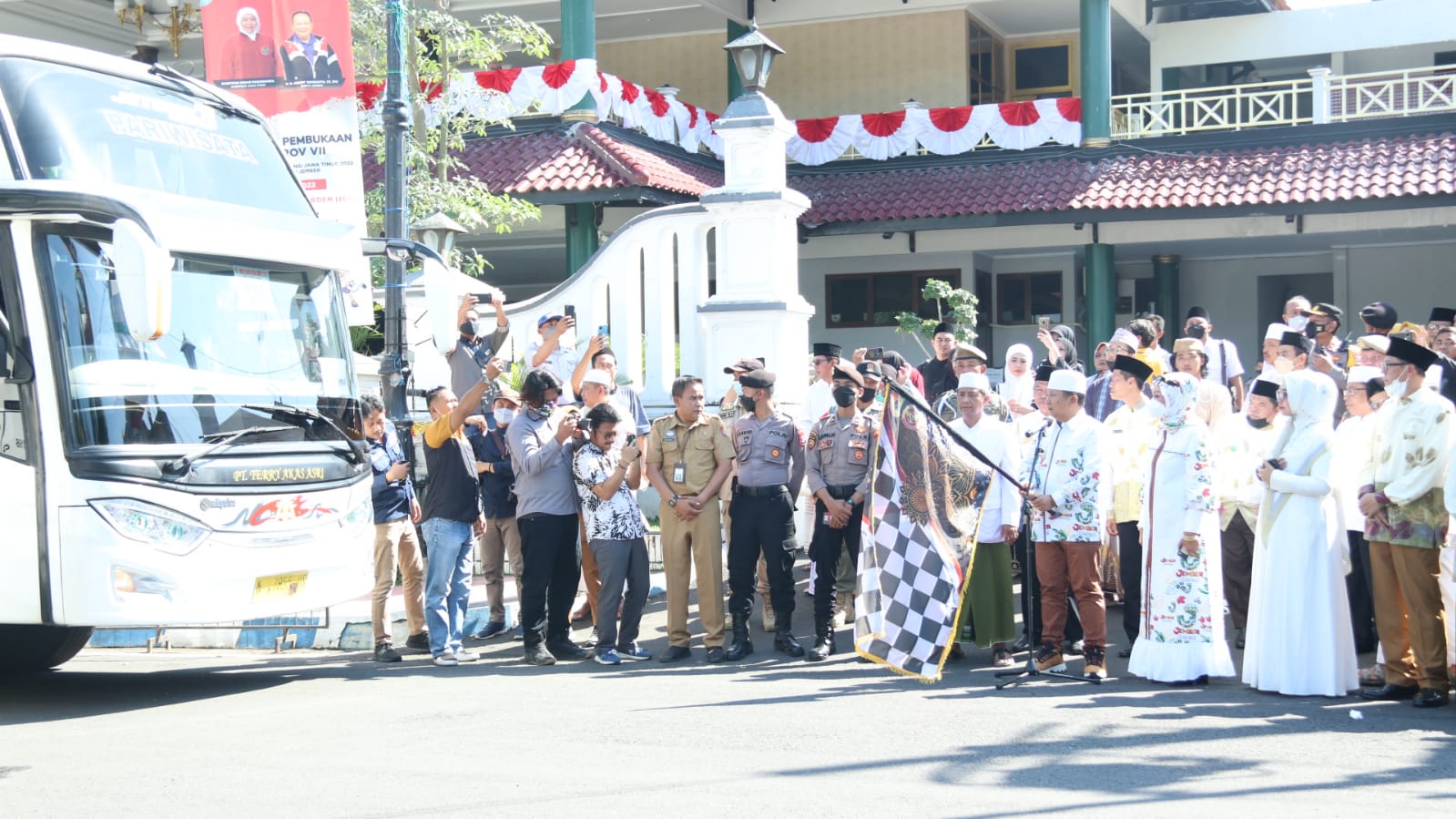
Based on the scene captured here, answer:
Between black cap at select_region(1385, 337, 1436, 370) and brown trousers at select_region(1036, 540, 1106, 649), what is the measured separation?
2.02m

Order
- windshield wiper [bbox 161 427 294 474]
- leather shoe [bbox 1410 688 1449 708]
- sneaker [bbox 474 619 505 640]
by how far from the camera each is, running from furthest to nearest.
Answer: sneaker [bbox 474 619 505 640] < windshield wiper [bbox 161 427 294 474] < leather shoe [bbox 1410 688 1449 708]

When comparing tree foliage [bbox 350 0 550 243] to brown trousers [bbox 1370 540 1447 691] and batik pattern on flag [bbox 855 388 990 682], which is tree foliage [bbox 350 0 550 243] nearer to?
batik pattern on flag [bbox 855 388 990 682]

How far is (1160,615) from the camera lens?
9.06 metres

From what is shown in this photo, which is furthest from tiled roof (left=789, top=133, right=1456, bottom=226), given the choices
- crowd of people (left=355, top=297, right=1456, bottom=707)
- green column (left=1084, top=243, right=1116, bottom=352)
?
crowd of people (left=355, top=297, right=1456, bottom=707)

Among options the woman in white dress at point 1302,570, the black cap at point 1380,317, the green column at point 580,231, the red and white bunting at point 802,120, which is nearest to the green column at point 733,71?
the red and white bunting at point 802,120

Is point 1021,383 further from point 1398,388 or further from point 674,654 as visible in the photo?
point 1398,388

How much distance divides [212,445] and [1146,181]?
1657 centimetres

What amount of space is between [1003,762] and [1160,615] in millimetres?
2516

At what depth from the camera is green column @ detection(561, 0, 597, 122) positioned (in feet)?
69.8

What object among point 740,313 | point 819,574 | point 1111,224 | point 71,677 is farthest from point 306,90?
point 1111,224

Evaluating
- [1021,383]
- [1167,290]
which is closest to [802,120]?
[1167,290]

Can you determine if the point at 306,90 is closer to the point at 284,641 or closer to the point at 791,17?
the point at 284,641

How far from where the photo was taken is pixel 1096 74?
22812 millimetres

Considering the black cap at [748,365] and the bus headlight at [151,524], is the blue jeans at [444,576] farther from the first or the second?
the black cap at [748,365]
